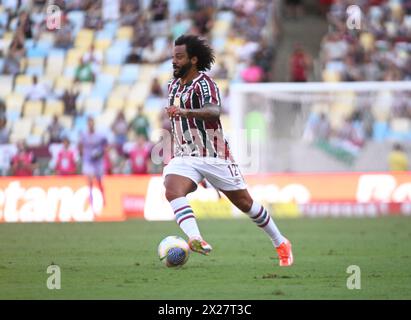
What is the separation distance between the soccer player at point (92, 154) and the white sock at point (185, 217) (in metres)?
13.5

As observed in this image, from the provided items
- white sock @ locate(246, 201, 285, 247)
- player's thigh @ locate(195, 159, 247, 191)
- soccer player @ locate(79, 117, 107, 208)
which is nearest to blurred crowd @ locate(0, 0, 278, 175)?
soccer player @ locate(79, 117, 107, 208)

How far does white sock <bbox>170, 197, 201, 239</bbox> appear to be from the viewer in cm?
1180

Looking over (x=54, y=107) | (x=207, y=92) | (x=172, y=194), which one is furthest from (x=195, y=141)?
(x=54, y=107)

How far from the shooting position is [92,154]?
2533 cm

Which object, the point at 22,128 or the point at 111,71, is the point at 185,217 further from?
the point at 111,71

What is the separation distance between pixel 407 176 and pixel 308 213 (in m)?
2.64

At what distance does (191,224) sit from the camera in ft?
38.8

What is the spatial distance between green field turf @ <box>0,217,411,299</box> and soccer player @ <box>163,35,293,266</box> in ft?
3.08

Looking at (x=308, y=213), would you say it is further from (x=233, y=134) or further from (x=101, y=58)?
(x=101, y=58)

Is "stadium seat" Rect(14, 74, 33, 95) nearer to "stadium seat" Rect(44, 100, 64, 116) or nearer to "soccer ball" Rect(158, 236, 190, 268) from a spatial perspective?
"stadium seat" Rect(44, 100, 64, 116)

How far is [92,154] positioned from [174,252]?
13860 millimetres

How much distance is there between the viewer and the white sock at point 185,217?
11.8m
